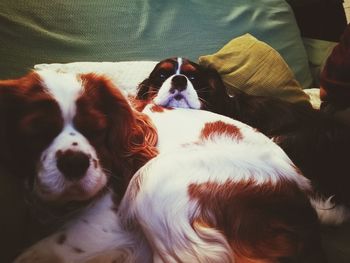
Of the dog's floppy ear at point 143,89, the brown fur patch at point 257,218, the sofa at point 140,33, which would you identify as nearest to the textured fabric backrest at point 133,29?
the sofa at point 140,33

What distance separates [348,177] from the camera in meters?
1.50

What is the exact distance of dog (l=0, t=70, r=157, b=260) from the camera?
1.00 metres

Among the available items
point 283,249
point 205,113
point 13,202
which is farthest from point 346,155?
point 13,202

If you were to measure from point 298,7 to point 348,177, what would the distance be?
2.05 metres

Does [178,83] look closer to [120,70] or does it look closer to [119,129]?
[120,70]

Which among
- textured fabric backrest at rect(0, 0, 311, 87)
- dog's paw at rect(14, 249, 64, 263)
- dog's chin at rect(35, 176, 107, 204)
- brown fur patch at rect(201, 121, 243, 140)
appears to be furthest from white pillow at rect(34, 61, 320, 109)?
dog's paw at rect(14, 249, 64, 263)

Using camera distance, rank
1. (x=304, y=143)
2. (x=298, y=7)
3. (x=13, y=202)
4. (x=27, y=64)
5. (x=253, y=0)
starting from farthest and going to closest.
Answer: (x=298, y=7), (x=253, y=0), (x=27, y=64), (x=304, y=143), (x=13, y=202)

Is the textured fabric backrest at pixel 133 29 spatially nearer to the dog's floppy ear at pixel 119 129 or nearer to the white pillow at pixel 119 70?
the white pillow at pixel 119 70

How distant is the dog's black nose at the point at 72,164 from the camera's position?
983mm

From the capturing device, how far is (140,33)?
7.40ft

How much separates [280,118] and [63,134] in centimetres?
109

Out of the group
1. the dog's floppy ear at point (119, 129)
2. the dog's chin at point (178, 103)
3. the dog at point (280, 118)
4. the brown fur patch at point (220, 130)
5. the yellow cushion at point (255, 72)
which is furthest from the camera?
the yellow cushion at point (255, 72)

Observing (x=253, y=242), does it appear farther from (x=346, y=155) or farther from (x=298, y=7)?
(x=298, y=7)

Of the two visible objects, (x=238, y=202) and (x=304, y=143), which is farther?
(x=304, y=143)
